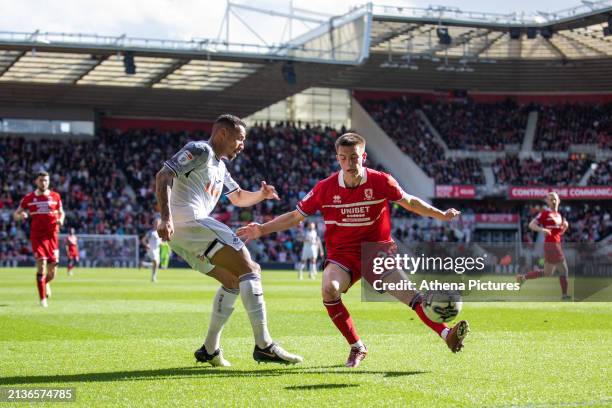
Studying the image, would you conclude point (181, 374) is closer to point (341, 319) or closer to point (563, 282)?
point (341, 319)

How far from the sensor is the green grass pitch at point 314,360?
662 cm

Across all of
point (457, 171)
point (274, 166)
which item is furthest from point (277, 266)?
point (457, 171)

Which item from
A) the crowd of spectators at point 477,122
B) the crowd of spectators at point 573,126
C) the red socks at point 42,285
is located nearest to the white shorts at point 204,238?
the red socks at point 42,285

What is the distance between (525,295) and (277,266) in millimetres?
26906

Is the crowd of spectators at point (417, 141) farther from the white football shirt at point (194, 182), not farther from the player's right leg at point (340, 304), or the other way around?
the white football shirt at point (194, 182)

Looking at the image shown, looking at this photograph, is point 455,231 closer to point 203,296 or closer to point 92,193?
point 92,193

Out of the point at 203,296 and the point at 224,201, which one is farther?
the point at 224,201

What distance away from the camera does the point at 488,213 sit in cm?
5522

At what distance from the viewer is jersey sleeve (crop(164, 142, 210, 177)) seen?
7973 millimetres

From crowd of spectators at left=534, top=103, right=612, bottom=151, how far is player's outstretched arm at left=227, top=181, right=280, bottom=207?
50.5 metres

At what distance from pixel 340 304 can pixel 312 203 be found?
39.3 inches

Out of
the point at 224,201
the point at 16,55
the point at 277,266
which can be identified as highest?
the point at 16,55

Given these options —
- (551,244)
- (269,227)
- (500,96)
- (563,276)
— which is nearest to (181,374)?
(269,227)

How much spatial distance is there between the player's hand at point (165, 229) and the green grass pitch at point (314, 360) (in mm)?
1166
